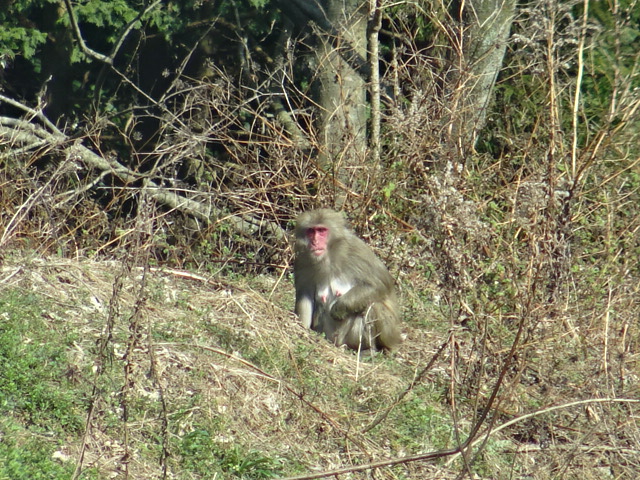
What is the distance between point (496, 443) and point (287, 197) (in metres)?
3.72

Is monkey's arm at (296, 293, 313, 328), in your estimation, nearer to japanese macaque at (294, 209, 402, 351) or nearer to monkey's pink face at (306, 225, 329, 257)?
japanese macaque at (294, 209, 402, 351)

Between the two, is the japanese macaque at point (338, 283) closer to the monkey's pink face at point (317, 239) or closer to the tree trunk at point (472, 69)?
the monkey's pink face at point (317, 239)

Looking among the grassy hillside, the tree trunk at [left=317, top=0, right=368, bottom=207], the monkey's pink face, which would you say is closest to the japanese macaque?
the monkey's pink face

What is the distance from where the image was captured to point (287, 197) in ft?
28.8

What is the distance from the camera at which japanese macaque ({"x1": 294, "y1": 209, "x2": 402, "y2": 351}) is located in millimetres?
7176

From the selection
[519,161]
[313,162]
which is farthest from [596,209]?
[313,162]

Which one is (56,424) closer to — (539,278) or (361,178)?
(539,278)

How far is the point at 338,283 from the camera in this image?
7.32 m

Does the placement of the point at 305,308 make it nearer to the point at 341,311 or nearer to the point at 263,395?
the point at 341,311

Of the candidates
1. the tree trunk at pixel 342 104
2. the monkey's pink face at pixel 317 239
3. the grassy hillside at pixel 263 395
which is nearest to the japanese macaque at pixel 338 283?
the monkey's pink face at pixel 317 239

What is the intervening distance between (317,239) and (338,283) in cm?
36

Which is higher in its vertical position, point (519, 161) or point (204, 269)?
point (519, 161)

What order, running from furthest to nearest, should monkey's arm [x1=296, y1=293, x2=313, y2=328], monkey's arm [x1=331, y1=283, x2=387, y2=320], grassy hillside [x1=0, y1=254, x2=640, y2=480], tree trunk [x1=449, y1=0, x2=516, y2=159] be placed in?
tree trunk [x1=449, y1=0, x2=516, y2=159]
monkey's arm [x1=296, y1=293, x2=313, y2=328]
monkey's arm [x1=331, y1=283, x2=387, y2=320]
grassy hillside [x1=0, y1=254, x2=640, y2=480]

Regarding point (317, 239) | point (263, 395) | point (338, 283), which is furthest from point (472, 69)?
point (263, 395)
